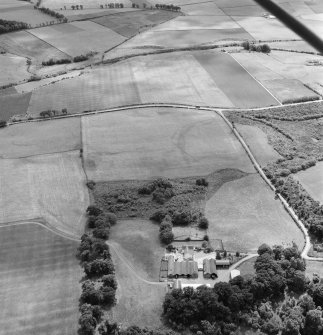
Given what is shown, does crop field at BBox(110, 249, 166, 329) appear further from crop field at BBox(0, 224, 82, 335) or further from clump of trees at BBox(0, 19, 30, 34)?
clump of trees at BBox(0, 19, 30, 34)

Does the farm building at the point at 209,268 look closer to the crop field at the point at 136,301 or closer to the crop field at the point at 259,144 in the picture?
the crop field at the point at 136,301

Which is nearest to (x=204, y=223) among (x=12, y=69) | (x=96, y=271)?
(x=96, y=271)

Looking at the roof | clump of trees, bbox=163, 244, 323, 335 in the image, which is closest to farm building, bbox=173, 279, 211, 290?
the roof

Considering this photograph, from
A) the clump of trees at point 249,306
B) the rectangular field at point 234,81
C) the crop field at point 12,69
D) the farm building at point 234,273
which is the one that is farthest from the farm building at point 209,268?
the crop field at point 12,69

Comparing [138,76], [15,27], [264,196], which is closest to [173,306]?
[264,196]

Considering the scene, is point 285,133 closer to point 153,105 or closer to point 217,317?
point 153,105

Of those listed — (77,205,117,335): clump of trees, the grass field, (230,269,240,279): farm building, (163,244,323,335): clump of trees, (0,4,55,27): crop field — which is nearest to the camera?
(163,244,323,335): clump of trees
